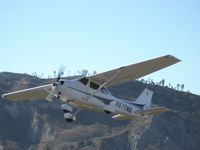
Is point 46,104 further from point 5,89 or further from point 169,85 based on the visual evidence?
point 169,85

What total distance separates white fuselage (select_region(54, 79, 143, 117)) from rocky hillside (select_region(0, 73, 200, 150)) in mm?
61548

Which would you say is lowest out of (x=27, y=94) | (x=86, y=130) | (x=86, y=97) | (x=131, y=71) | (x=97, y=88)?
(x=86, y=130)

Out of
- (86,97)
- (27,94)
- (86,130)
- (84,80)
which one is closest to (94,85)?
(84,80)

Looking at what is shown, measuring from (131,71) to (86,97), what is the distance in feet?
9.21

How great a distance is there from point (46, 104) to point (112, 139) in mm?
19331

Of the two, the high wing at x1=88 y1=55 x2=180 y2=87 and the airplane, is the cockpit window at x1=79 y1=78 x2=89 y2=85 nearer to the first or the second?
the airplane

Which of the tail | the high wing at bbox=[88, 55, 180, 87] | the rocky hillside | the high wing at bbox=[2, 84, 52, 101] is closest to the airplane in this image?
the high wing at bbox=[88, 55, 180, 87]

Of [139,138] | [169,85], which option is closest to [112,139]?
[139,138]

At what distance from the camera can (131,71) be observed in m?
25.9

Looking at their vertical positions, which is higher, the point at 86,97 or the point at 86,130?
the point at 86,97

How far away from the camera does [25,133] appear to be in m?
102

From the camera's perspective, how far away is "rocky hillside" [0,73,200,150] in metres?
92.2

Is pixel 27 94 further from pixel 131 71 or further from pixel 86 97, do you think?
pixel 131 71

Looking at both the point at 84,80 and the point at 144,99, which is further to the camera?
the point at 144,99
